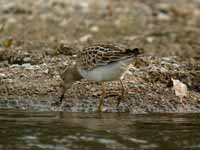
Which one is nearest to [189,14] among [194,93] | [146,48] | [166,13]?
[166,13]

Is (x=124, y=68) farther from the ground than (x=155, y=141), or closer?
farther from the ground

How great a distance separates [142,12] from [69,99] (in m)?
7.95

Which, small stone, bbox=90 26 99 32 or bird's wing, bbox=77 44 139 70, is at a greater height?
small stone, bbox=90 26 99 32

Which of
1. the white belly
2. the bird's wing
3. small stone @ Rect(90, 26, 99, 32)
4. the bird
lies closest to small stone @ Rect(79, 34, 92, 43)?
small stone @ Rect(90, 26, 99, 32)

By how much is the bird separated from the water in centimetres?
53

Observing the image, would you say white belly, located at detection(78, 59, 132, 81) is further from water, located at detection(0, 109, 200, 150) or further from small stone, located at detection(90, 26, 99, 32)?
small stone, located at detection(90, 26, 99, 32)

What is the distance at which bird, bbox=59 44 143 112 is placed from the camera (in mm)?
9750

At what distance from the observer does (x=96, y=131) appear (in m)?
8.80

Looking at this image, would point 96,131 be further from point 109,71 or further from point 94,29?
point 94,29

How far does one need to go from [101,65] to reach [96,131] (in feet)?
5.00

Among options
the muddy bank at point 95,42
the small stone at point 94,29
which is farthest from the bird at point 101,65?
the small stone at point 94,29

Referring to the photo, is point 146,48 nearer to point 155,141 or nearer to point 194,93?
point 194,93

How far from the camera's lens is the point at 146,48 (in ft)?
46.6

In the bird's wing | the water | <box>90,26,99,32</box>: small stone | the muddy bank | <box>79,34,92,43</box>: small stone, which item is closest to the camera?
the water
